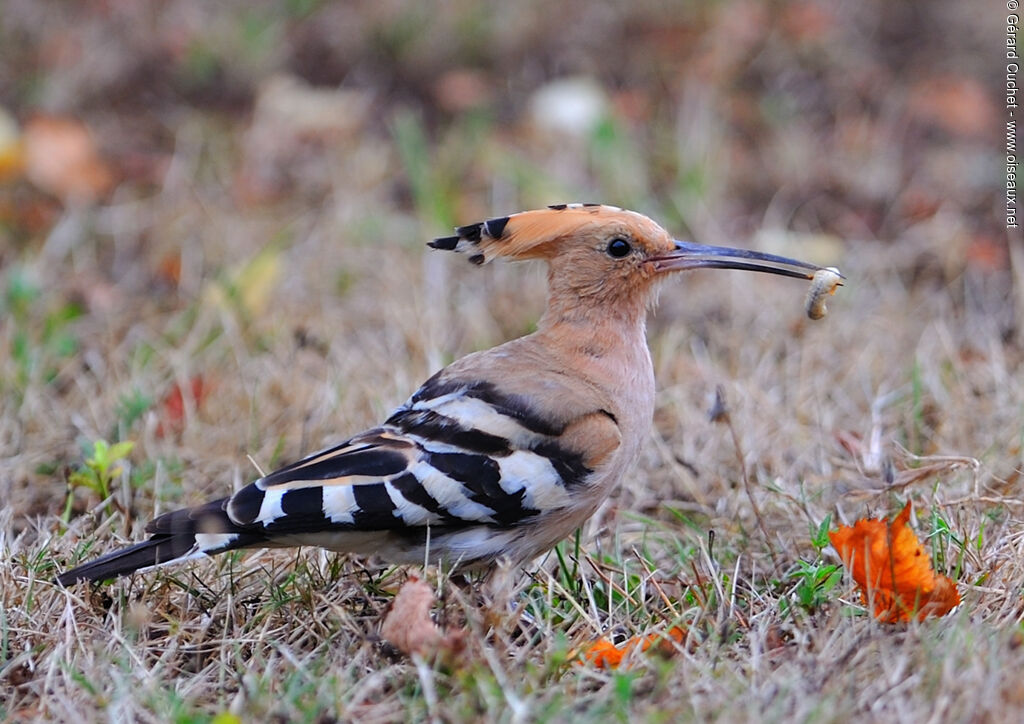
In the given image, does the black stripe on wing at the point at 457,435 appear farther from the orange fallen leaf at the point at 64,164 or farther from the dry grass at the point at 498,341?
the orange fallen leaf at the point at 64,164

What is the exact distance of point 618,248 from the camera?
2482 millimetres

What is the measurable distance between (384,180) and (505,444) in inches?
89.5

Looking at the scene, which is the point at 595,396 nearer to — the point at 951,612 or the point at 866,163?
the point at 951,612

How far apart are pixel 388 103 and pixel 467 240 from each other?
7.93ft

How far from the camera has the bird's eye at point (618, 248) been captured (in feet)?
8.14

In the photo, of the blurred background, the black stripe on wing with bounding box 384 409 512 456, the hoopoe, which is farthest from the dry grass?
the black stripe on wing with bounding box 384 409 512 456

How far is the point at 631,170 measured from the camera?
162 inches

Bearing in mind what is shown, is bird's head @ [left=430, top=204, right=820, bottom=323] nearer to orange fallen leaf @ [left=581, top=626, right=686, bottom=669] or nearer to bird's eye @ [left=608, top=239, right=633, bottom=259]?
bird's eye @ [left=608, top=239, right=633, bottom=259]

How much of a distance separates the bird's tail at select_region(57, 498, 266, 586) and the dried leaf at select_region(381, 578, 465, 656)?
0.27m

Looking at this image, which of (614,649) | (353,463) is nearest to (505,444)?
(353,463)

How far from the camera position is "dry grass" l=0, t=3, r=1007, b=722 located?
1.90 meters

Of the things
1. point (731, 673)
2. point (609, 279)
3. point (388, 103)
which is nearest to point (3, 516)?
point (609, 279)

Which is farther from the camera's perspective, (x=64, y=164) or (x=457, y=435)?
(x=64, y=164)

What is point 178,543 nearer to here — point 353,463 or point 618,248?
point 353,463
